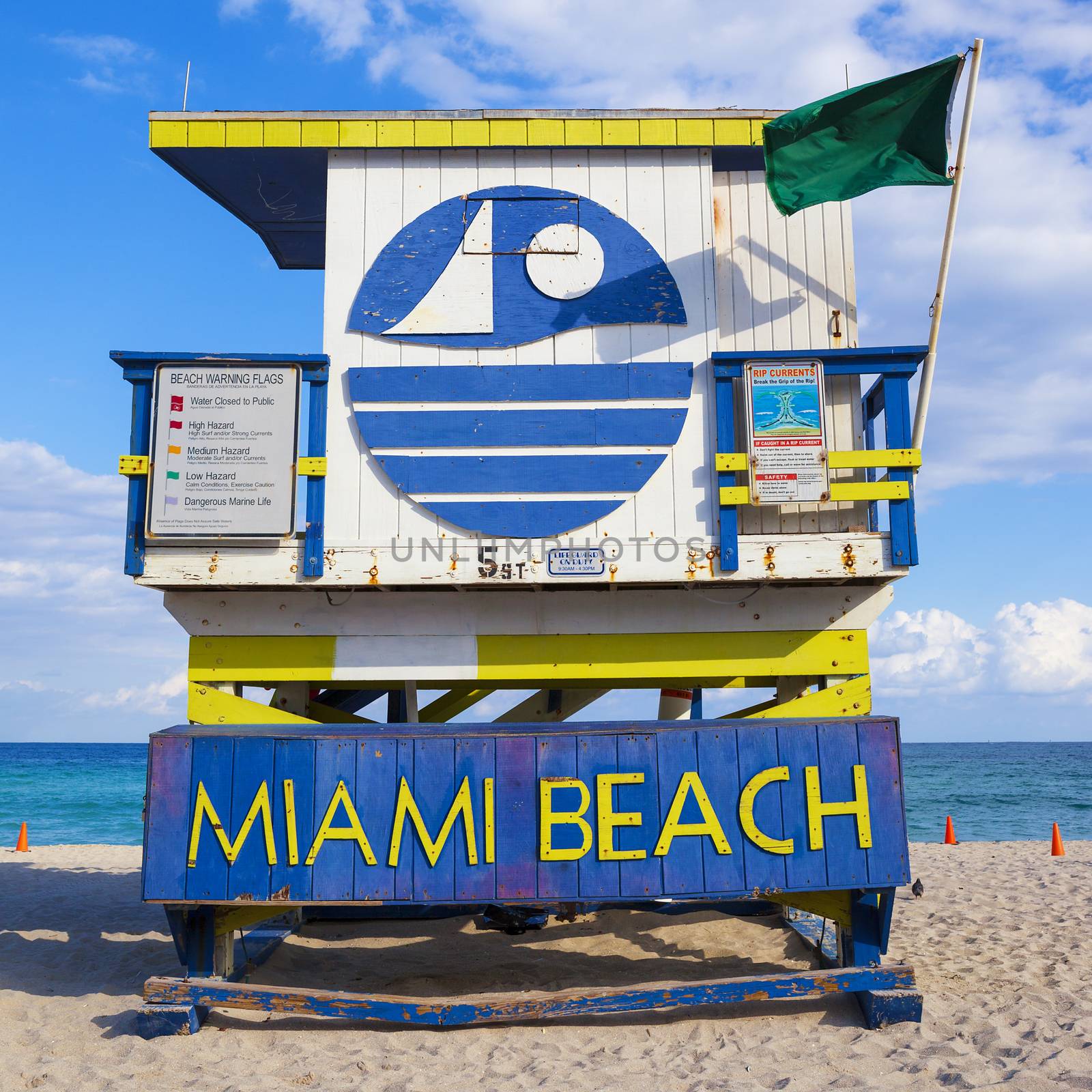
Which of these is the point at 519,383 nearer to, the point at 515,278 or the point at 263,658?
the point at 515,278

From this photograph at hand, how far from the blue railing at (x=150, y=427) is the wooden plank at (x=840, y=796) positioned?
375 cm

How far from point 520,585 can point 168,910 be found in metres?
3.24

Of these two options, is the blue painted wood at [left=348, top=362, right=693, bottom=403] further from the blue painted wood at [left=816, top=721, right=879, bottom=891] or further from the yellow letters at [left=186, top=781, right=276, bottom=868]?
the yellow letters at [left=186, top=781, right=276, bottom=868]

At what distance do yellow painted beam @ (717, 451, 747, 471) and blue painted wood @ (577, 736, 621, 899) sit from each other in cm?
221

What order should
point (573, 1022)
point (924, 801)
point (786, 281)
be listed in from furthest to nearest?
point (924, 801) < point (786, 281) < point (573, 1022)

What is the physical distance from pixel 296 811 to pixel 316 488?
2.33 meters

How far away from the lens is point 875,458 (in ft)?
23.2

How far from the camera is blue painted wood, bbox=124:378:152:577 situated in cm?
704

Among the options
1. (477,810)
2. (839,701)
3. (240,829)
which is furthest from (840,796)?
(240,829)

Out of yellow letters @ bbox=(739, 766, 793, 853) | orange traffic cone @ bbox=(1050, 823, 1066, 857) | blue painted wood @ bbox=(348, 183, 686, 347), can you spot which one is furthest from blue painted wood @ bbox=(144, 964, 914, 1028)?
orange traffic cone @ bbox=(1050, 823, 1066, 857)

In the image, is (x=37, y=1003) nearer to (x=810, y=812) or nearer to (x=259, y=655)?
(x=259, y=655)

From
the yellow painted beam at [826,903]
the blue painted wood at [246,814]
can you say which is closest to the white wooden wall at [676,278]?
the blue painted wood at [246,814]

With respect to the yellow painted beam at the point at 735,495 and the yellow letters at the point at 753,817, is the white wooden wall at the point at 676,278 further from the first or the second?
the yellow letters at the point at 753,817

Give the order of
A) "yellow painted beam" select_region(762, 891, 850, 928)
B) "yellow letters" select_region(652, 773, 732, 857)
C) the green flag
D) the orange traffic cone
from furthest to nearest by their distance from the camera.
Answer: the orange traffic cone, the green flag, "yellow painted beam" select_region(762, 891, 850, 928), "yellow letters" select_region(652, 773, 732, 857)
